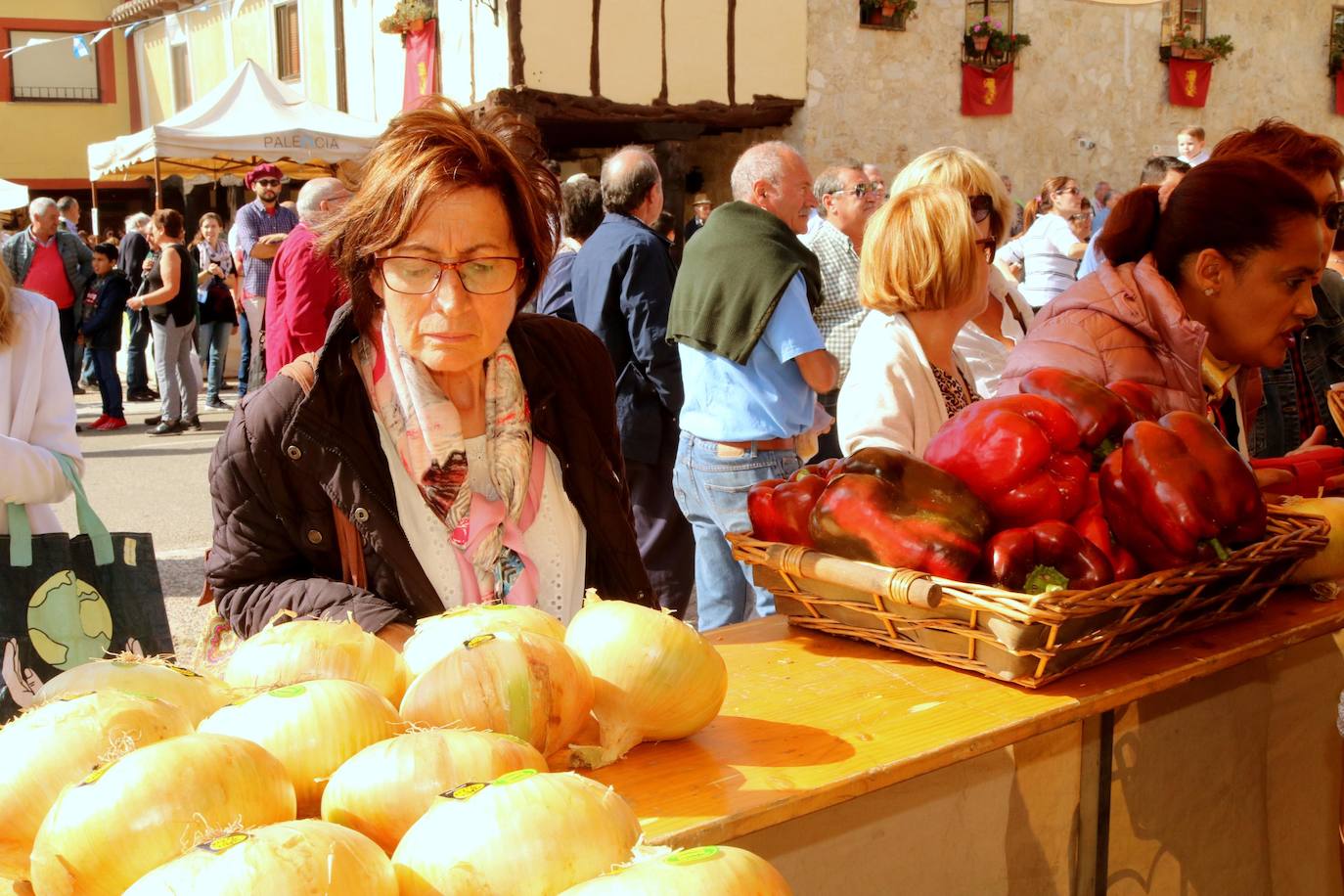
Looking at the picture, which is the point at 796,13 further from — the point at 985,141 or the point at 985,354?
the point at 985,354

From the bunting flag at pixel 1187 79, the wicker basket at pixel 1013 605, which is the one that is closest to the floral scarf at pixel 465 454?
the wicker basket at pixel 1013 605

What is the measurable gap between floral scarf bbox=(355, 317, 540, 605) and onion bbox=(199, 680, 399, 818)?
0.90m

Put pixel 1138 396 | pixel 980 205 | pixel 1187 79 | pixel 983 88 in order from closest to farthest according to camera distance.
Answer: pixel 1138 396 < pixel 980 205 < pixel 983 88 < pixel 1187 79

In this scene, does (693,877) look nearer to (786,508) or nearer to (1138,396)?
(786,508)

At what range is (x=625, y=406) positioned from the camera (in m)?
4.89

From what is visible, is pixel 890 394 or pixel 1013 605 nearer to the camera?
pixel 1013 605

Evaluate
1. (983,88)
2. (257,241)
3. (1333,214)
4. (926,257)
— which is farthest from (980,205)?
(983,88)

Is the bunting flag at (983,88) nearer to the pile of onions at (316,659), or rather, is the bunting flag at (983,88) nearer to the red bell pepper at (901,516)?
the red bell pepper at (901,516)

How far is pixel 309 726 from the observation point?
1.13 meters

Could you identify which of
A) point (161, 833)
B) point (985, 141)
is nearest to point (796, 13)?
point (985, 141)

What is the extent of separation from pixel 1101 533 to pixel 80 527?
210 centimetres

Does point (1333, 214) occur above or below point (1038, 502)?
above

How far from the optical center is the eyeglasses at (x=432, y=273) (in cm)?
201

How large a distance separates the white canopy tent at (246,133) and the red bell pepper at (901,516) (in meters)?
11.6
